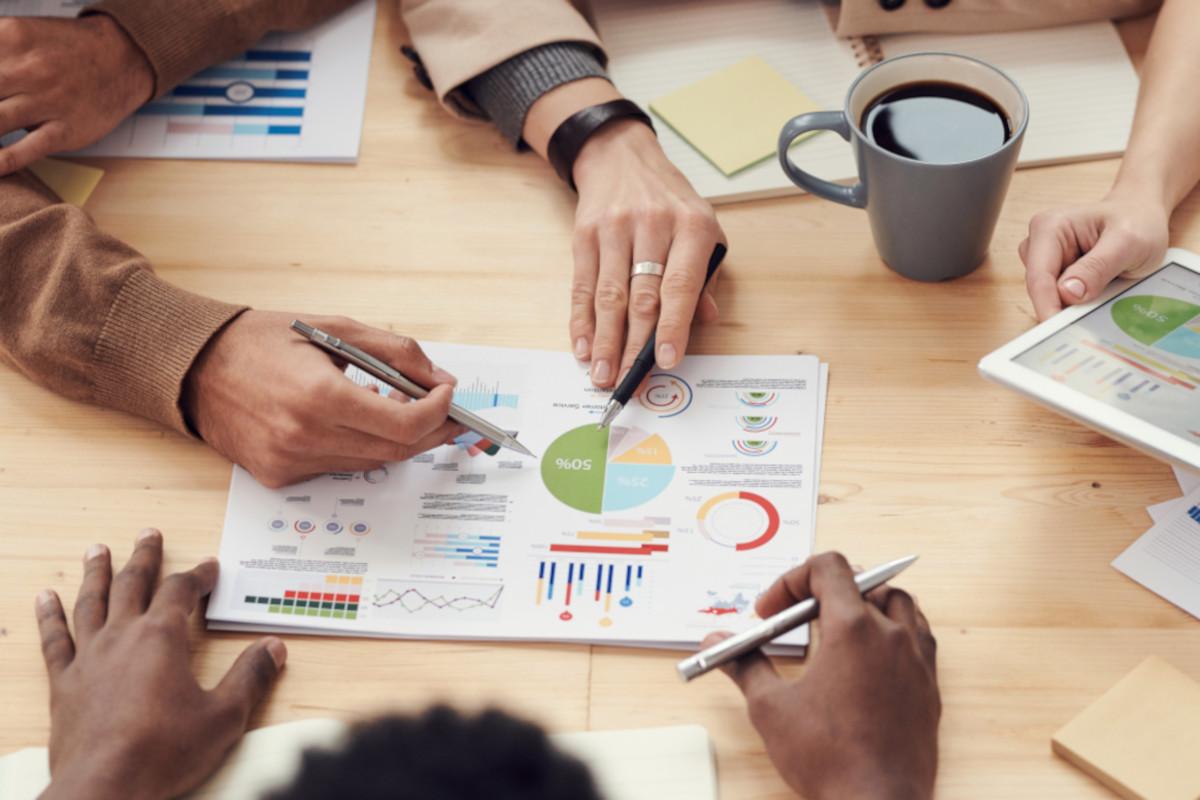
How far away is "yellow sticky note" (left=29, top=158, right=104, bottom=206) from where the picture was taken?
3.64ft

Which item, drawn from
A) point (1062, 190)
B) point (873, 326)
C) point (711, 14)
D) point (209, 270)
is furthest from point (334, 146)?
point (1062, 190)

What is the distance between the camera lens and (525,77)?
43.9 inches

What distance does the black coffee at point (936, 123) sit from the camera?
3.04 ft

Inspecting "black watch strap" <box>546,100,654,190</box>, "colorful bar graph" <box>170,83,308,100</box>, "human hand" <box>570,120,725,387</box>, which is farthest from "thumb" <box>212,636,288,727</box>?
"colorful bar graph" <box>170,83,308,100</box>

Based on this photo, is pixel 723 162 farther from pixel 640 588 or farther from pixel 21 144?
pixel 21 144

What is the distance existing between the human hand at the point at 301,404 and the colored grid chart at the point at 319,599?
99 mm

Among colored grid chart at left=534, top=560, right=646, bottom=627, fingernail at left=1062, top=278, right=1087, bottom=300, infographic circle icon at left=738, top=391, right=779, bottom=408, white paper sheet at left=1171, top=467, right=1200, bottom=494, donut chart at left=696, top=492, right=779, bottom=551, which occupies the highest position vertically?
fingernail at left=1062, top=278, right=1087, bottom=300

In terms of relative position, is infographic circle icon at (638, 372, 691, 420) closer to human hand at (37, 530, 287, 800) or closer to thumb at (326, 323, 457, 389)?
thumb at (326, 323, 457, 389)

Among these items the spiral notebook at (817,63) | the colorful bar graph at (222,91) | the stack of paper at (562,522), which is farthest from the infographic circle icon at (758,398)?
the colorful bar graph at (222,91)

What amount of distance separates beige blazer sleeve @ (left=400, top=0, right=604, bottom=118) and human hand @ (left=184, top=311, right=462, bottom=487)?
329 millimetres

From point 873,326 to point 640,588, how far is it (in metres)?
0.32

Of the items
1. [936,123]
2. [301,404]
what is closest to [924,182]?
[936,123]

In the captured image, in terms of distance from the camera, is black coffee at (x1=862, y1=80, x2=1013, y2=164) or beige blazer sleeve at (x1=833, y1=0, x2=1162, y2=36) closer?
black coffee at (x1=862, y1=80, x2=1013, y2=164)

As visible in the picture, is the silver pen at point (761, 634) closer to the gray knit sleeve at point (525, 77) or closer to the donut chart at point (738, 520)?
the donut chart at point (738, 520)
